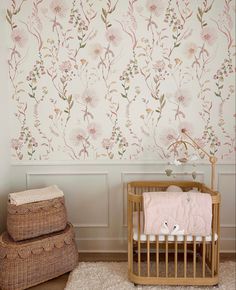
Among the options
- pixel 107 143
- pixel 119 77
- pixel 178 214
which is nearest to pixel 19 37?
pixel 119 77

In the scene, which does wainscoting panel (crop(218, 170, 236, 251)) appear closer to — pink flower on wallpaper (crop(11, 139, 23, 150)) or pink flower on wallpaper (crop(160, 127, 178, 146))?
pink flower on wallpaper (crop(160, 127, 178, 146))

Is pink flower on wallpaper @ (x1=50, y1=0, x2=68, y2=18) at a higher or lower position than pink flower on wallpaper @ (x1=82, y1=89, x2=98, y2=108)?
higher

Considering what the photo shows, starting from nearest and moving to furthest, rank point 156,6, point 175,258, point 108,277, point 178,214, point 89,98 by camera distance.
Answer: point 178,214 → point 175,258 → point 108,277 → point 156,6 → point 89,98

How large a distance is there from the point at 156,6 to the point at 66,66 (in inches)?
35.7

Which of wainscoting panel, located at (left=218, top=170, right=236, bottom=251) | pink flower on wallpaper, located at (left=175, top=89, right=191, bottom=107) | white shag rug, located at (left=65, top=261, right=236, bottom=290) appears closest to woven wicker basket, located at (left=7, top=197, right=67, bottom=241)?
white shag rug, located at (left=65, top=261, right=236, bottom=290)

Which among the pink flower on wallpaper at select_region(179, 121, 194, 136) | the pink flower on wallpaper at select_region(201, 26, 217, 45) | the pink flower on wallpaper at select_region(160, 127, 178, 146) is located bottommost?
the pink flower on wallpaper at select_region(160, 127, 178, 146)

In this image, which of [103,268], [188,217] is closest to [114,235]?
[103,268]

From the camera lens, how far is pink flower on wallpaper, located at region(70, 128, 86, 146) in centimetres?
320

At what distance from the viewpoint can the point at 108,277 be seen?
9.15 feet

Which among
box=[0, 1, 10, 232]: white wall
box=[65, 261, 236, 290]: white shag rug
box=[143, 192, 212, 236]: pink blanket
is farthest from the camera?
box=[0, 1, 10, 232]: white wall

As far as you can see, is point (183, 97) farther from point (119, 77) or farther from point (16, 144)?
point (16, 144)

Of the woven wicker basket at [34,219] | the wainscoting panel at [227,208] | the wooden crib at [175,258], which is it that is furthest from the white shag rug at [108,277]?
the woven wicker basket at [34,219]

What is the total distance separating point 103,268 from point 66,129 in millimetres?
1205

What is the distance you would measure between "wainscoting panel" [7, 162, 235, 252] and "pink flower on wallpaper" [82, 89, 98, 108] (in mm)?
543
